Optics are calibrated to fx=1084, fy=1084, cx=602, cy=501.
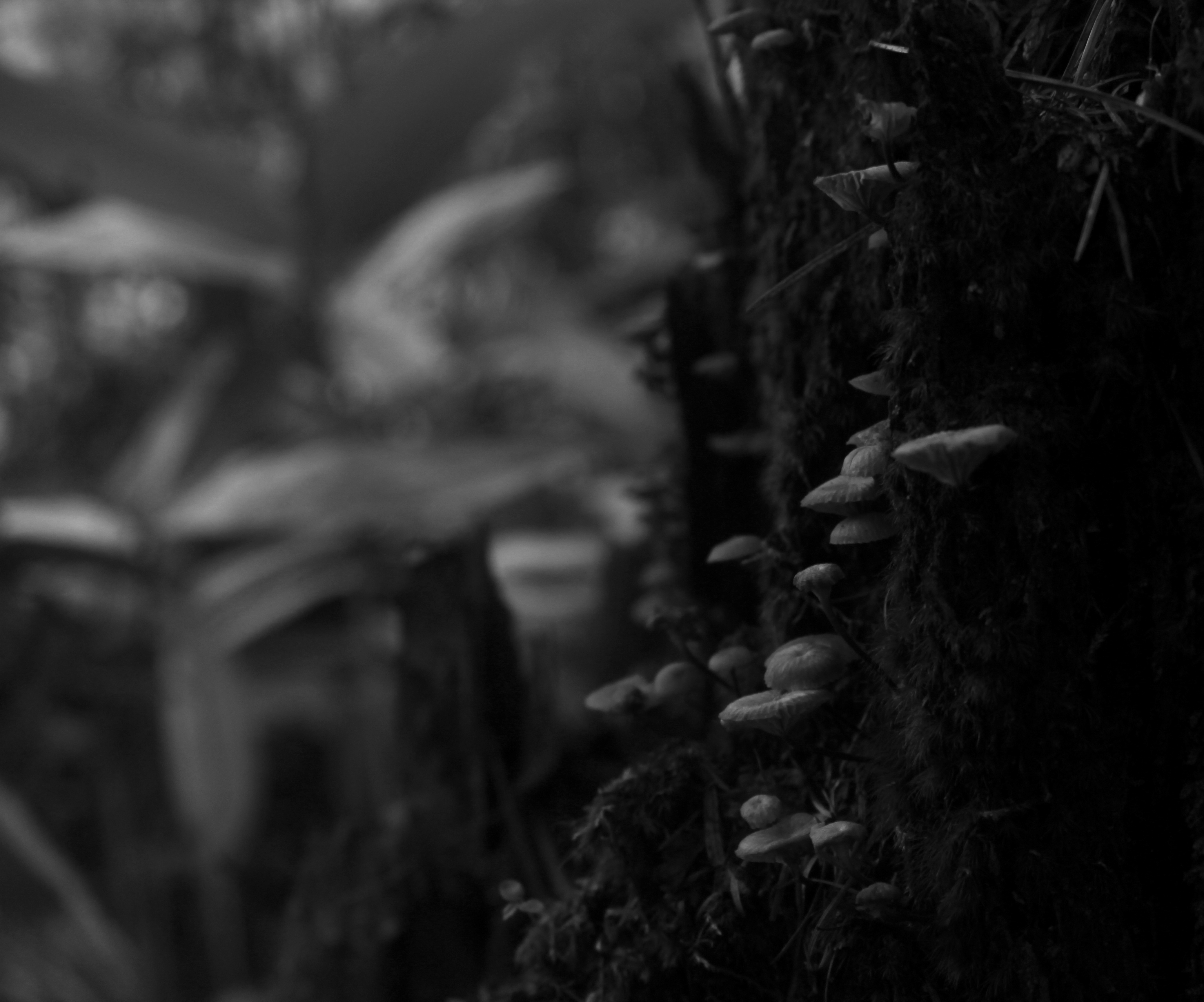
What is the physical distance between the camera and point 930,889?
3.15ft

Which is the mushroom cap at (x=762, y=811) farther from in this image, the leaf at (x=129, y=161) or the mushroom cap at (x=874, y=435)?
the leaf at (x=129, y=161)

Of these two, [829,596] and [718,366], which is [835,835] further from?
[718,366]

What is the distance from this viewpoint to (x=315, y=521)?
275cm

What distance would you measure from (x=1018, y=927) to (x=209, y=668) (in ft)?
8.11

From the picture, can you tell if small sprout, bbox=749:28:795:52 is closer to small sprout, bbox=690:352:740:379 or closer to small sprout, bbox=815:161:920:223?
small sprout, bbox=815:161:920:223

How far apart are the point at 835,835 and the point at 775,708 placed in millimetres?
118

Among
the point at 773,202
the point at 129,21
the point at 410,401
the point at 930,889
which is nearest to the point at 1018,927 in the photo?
the point at 930,889

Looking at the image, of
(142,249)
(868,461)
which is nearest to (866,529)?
(868,461)

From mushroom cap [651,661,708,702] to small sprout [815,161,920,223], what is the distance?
523mm

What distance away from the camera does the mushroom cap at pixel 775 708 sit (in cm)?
92

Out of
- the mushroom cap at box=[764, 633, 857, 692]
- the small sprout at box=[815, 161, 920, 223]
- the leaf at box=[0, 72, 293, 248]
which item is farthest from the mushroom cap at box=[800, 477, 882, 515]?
the leaf at box=[0, 72, 293, 248]

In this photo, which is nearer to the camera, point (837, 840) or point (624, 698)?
point (837, 840)

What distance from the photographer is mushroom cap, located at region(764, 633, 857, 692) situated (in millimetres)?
959

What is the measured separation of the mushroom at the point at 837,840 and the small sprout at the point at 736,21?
2.88 ft
